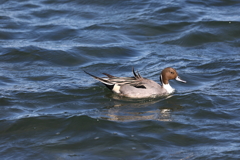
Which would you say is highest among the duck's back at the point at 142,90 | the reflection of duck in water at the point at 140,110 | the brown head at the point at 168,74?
the brown head at the point at 168,74

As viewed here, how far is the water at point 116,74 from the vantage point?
627 centimetres

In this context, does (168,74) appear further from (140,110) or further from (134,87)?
(140,110)

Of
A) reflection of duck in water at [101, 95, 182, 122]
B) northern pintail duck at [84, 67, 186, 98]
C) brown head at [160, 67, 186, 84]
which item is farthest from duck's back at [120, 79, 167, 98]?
brown head at [160, 67, 186, 84]

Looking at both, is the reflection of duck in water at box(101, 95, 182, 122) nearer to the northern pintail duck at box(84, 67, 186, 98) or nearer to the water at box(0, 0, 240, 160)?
the water at box(0, 0, 240, 160)

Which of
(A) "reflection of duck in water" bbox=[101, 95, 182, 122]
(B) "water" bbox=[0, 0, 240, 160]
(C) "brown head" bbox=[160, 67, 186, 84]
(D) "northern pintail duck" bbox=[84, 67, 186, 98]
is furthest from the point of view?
(C) "brown head" bbox=[160, 67, 186, 84]

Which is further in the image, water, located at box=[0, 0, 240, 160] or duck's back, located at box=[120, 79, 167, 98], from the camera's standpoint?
duck's back, located at box=[120, 79, 167, 98]

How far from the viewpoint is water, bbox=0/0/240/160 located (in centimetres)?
627

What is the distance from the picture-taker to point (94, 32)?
12555 mm

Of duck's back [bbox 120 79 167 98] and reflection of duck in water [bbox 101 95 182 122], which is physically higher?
duck's back [bbox 120 79 167 98]

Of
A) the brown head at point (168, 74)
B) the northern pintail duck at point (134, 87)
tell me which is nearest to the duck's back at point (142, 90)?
the northern pintail duck at point (134, 87)

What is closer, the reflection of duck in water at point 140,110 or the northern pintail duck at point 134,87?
the reflection of duck in water at point 140,110

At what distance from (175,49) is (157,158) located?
5831 mm

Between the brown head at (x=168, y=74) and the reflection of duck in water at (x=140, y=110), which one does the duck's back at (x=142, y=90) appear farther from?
the brown head at (x=168, y=74)

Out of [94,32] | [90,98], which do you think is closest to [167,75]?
[90,98]
